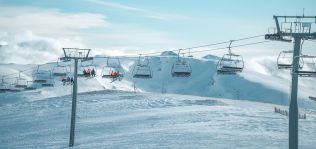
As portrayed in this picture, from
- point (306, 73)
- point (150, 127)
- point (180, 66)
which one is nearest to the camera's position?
point (306, 73)

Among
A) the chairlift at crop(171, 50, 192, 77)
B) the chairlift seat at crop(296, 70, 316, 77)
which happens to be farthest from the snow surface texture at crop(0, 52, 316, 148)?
the chairlift seat at crop(296, 70, 316, 77)

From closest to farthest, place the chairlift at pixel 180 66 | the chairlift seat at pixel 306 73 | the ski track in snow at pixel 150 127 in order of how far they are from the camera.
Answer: the chairlift seat at pixel 306 73, the chairlift at pixel 180 66, the ski track in snow at pixel 150 127

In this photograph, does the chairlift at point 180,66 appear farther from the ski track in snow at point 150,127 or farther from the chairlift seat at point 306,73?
the ski track in snow at point 150,127

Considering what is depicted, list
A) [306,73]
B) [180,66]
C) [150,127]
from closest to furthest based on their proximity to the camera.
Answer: [306,73] → [180,66] → [150,127]

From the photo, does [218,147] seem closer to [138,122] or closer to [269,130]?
[269,130]

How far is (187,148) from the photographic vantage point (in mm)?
33250

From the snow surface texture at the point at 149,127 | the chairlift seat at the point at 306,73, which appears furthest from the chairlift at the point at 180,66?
the snow surface texture at the point at 149,127

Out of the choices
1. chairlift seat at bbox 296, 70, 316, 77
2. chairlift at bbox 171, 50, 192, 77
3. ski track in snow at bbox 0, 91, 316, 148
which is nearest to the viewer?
chairlift seat at bbox 296, 70, 316, 77

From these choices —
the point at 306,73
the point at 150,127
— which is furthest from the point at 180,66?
the point at 150,127

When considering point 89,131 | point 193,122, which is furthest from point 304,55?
point 89,131

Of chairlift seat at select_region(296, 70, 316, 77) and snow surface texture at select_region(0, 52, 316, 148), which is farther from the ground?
chairlift seat at select_region(296, 70, 316, 77)

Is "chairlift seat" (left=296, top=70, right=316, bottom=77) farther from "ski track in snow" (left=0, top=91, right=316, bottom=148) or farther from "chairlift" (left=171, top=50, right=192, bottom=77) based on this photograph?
"ski track in snow" (left=0, top=91, right=316, bottom=148)

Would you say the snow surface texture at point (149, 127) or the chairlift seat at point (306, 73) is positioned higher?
the chairlift seat at point (306, 73)

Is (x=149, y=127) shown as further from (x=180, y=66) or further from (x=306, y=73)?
(x=306, y=73)
